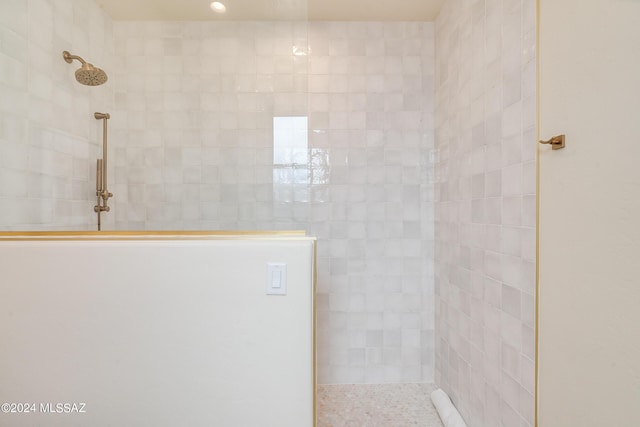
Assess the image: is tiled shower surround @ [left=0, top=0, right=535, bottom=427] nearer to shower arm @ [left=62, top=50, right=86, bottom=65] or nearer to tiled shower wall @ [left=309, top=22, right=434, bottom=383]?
shower arm @ [left=62, top=50, right=86, bottom=65]

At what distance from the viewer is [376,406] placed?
191 cm

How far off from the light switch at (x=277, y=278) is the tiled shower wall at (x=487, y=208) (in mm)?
934

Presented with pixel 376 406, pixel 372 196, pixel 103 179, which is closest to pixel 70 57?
pixel 103 179

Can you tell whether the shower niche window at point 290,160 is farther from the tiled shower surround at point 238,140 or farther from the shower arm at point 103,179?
the shower arm at point 103,179

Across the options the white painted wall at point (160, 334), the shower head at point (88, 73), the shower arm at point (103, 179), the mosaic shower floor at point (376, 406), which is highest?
the shower head at point (88, 73)

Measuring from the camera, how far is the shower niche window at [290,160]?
4.77ft

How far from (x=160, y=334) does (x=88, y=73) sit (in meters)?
1.28

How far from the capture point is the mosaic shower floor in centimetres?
177

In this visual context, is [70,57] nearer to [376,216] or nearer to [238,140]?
[238,140]

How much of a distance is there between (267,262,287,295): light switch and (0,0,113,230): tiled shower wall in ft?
2.76

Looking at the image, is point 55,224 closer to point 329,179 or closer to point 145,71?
point 145,71

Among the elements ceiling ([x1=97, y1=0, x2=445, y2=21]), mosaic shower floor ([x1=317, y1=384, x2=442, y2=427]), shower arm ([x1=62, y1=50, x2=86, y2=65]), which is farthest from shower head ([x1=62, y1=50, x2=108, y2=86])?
mosaic shower floor ([x1=317, y1=384, x2=442, y2=427])

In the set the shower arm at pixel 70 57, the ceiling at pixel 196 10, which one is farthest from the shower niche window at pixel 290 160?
the shower arm at pixel 70 57

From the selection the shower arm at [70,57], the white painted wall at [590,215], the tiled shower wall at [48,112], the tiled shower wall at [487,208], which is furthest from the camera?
the shower arm at [70,57]
